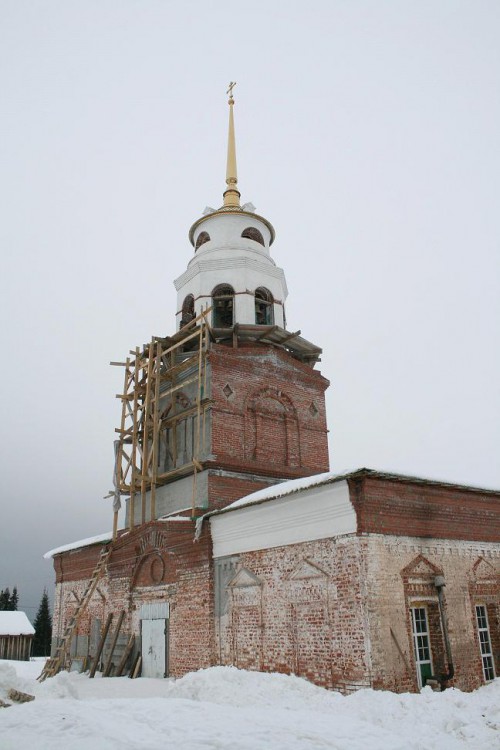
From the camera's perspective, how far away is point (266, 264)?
23.4 metres

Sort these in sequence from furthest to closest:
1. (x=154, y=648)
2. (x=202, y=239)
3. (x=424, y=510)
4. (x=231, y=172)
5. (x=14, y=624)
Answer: (x=14, y=624) → (x=231, y=172) → (x=202, y=239) → (x=154, y=648) → (x=424, y=510)

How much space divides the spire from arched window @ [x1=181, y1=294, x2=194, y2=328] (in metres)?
4.34

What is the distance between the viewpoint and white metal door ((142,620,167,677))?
17.3 metres

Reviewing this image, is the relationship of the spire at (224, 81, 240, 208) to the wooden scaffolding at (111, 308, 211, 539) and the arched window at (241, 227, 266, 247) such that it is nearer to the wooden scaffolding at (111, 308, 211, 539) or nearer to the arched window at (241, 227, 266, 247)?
the arched window at (241, 227, 266, 247)

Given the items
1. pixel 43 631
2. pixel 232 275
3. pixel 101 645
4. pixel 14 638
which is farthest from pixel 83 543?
pixel 43 631

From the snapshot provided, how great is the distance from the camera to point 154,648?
17.7 metres

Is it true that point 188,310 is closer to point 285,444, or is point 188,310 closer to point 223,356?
point 223,356

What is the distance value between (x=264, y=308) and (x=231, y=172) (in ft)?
21.8

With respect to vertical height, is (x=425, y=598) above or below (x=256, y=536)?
below

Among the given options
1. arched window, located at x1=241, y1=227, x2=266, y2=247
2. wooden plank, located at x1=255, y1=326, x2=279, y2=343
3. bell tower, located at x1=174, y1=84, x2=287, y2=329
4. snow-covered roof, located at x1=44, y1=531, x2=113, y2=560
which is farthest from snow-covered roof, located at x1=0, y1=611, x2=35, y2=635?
arched window, located at x1=241, y1=227, x2=266, y2=247

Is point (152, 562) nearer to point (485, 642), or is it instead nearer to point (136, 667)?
point (136, 667)

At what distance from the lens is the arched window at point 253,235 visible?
24.2 meters

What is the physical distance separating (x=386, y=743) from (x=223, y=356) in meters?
14.0

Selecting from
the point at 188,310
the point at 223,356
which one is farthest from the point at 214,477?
the point at 188,310
